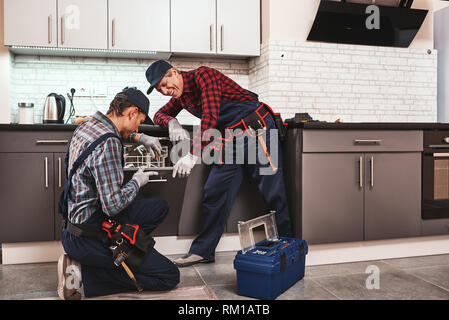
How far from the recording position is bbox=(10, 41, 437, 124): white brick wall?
12.9ft

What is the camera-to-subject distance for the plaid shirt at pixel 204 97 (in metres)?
2.55

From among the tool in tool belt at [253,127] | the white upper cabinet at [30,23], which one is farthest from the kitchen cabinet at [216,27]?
the tool in tool belt at [253,127]

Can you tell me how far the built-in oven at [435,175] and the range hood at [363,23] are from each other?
5.12 ft

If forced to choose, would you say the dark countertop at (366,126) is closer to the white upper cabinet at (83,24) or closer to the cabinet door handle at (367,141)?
the cabinet door handle at (367,141)

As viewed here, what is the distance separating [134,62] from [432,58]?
3.04m

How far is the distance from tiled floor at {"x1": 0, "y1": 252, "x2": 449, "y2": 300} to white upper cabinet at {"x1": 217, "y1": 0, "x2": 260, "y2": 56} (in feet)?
6.82

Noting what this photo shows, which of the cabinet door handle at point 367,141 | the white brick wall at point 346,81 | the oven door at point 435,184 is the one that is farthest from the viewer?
the white brick wall at point 346,81

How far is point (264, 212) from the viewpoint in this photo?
2967 millimetres


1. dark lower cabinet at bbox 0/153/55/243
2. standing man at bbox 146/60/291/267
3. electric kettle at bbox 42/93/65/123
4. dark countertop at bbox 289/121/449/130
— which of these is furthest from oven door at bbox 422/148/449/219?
electric kettle at bbox 42/93/65/123

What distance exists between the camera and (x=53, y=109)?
362cm

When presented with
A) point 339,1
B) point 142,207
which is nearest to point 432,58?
point 339,1

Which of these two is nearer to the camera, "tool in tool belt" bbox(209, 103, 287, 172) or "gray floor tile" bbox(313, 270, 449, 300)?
"gray floor tile" bbox(313, 270, 449, 300)

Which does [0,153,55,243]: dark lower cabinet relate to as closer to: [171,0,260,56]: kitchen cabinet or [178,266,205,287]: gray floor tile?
[178,266,205,287]: gray floor tile

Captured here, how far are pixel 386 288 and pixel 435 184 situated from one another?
3.39 ft
